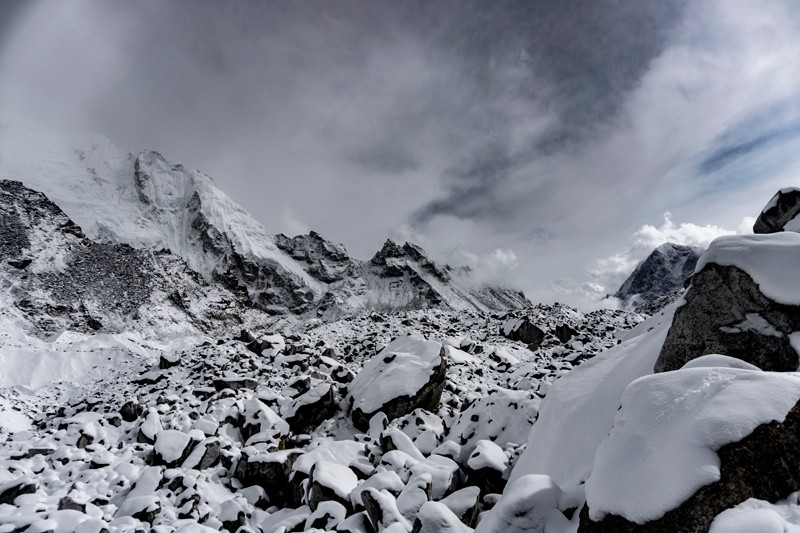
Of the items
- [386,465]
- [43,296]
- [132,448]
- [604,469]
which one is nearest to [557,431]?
[604,469]

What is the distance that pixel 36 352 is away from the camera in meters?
30.1

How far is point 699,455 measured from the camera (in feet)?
11.5

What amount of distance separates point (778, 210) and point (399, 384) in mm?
18151

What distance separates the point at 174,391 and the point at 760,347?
70.6ft

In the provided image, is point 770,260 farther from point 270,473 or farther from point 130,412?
point 130,412

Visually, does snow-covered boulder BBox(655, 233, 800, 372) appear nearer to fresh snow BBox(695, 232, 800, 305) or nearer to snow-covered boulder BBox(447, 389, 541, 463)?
fresh snow BBox(695, 232, 800, 305)

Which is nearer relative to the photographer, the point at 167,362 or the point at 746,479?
the point at 746,479

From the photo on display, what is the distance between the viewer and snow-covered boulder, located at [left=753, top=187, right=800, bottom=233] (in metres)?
14.9

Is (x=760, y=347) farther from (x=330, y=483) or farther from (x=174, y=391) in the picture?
(x=174, y=391)

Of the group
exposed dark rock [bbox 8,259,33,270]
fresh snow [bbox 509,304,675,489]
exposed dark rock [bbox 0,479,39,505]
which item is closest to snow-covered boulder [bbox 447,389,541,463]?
fresh snow [bbox 509,304,675,489]

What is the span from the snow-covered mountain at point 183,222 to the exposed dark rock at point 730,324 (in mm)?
139524

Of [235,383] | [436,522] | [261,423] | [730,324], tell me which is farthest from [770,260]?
[235,383]

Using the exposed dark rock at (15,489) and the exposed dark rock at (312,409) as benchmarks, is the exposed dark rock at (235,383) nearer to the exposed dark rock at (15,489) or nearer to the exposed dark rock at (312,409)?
the exposed dark rock at (312,409)

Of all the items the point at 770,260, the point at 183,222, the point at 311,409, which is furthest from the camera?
the point at 183,222
